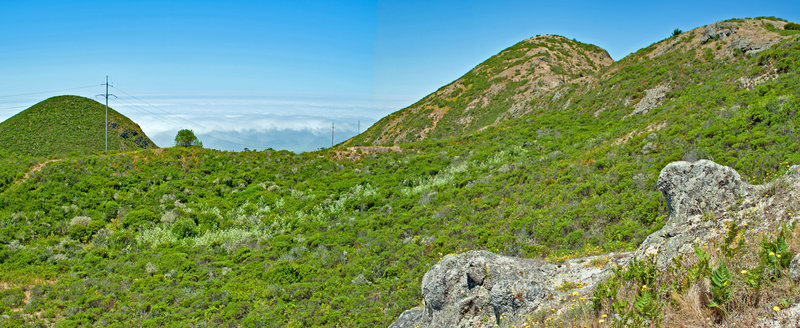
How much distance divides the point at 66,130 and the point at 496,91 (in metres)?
58.5

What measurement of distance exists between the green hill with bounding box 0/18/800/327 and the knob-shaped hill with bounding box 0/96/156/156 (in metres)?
32.5

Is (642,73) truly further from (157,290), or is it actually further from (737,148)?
(157,290)

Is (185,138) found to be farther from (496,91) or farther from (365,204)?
(365,204)

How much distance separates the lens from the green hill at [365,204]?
1377cm

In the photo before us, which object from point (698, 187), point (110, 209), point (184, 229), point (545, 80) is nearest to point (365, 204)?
point (184, 229)

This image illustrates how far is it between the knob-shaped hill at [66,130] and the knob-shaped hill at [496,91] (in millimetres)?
35370

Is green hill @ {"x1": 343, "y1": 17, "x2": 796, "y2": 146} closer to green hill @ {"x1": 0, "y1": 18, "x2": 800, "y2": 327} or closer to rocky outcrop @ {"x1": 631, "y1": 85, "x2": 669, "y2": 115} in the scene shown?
green hill @ {"x1": 0, "y1": 18, "x2": 800, "y2": 327}

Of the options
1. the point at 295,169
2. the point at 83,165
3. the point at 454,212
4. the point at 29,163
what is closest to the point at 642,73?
the point at 454,212

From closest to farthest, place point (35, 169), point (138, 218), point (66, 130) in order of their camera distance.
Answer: point (138, 218), point (35, 169), point (66, 130)

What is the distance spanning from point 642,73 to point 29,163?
44616 millimetres

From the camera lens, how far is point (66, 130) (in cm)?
5775

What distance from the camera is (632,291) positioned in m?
6.11

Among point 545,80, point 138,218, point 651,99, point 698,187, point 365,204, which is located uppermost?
point 545,80

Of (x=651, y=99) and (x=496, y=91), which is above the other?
(x=496, y=91)
